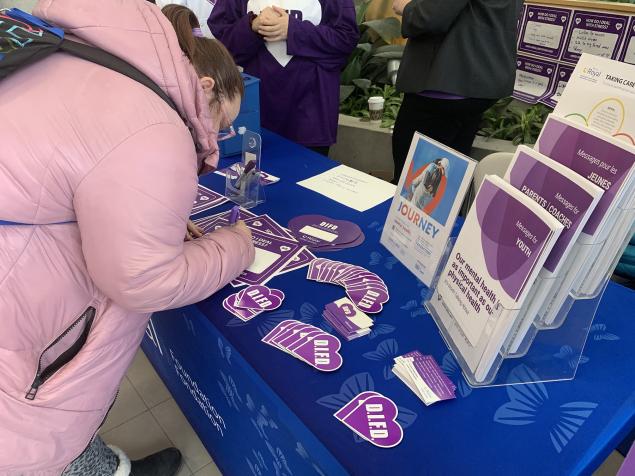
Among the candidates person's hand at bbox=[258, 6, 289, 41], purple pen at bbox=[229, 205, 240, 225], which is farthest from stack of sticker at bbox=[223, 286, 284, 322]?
person's hand at bbox=[258, 6, 289, 41]

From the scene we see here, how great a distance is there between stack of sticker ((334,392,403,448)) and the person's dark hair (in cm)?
61

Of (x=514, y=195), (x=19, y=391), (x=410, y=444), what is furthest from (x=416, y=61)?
(x=19, y=391)

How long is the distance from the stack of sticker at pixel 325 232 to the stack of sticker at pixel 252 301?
0.19m

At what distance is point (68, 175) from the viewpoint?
65cm

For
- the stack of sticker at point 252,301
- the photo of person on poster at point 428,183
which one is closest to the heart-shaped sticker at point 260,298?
the stack of sticker at point 252,301

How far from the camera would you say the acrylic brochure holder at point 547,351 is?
29.5 inches

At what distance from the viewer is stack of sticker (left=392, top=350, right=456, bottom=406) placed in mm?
715

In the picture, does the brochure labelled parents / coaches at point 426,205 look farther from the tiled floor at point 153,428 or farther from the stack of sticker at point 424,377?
the tiled floor at point 153,428

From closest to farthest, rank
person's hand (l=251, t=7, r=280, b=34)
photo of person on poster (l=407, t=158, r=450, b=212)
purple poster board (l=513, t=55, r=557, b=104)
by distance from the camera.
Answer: photo of person on poster (l=407, t=158, r=450, b=212), person's hand (l=251, t=7, r=280, b=34), purple poster board (l=513, t=55, r=557, b=104)

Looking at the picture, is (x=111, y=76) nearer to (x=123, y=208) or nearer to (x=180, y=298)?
(x=123, y=208)

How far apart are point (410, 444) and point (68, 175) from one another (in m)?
0.62

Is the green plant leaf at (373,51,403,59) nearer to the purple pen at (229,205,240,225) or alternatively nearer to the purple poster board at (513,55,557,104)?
the purple poster board at (513,55,557,104)

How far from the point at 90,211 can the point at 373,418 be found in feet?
1.68

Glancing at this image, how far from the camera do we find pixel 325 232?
113 cm
